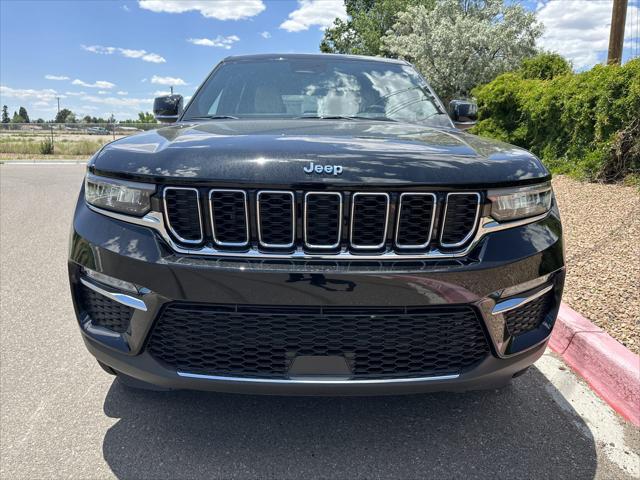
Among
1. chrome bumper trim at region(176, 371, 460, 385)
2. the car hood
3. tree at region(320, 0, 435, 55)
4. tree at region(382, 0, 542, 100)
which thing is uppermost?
tree at region(320, 0, 435, 55)

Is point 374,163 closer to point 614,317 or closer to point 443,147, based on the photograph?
point 443,147

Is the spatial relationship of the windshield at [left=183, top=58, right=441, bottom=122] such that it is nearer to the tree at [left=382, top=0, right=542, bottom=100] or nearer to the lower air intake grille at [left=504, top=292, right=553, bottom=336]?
the lower air intake grille at [left=504, top=292, right=553, bottom=336]

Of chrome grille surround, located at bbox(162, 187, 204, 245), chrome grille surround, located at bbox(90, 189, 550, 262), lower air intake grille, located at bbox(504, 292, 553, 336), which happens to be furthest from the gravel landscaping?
chrome grille surround, located at bbox(162, 187, 204, 245)

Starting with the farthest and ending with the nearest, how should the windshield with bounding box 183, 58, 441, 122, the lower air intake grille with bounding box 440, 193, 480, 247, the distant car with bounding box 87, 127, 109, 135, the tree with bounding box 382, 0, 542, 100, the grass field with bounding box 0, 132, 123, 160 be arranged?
the distant car with bounding box 87, 127, 109, 135 < the grass field with bounding box 0, 132, 123, 160 < the tree with bounding box 382, 0, 542, 100 < the windshield with bounding box 183, 58, 441, 122 < the lower air intake grille with bounding box 440, 193, 480, 247

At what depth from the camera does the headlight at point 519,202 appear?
1.94 meters

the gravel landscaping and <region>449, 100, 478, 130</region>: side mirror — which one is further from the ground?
<region>449, 100, 478, 130</region>: side mirror

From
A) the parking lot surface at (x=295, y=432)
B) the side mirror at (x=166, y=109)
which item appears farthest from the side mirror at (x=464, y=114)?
the side mirror at (x=166, y=109)

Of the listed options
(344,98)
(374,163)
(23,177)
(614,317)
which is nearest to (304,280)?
(374,163)

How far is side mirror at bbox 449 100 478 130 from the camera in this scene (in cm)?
343

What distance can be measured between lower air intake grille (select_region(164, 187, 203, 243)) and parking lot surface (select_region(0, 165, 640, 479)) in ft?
3.23

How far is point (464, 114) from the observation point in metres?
3.44

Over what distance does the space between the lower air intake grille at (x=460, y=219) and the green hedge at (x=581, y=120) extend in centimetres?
632

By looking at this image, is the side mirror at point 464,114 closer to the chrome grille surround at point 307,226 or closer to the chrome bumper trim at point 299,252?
the chrome bumper trim at point 299,252

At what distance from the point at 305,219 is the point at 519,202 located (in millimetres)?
872
